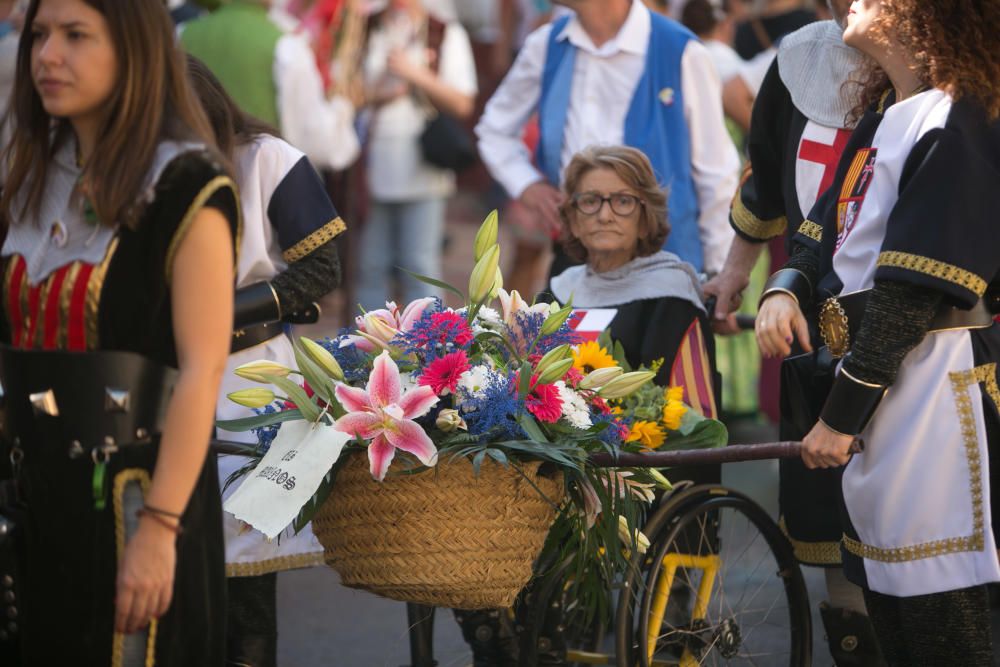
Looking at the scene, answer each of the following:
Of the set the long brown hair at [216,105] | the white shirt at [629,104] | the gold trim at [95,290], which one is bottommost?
the gold trim at [95,290]

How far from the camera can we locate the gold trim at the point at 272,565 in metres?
4.11

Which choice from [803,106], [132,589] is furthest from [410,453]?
[803,106]

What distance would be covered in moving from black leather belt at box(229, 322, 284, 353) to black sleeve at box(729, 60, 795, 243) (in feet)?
4.92

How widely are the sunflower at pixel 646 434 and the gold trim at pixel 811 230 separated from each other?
0.62 m

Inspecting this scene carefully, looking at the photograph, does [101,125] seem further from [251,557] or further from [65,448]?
[251,557]

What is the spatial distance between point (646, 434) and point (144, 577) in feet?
5.14

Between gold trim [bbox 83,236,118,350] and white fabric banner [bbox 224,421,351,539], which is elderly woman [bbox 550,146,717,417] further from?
gold trim [bbox 83,236,118,350]

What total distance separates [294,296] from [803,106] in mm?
1529

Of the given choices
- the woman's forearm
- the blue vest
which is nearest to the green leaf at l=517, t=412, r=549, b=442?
the woman's forearm

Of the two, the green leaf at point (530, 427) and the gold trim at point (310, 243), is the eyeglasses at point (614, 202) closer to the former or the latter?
the gold trim at point (310, 243)

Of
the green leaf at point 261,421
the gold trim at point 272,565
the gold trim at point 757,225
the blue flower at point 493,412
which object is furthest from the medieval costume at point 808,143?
the green leaf at point 261,421

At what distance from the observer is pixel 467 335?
3.54 m

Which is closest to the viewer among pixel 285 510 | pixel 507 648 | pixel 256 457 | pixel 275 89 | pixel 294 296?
pixel 285 510

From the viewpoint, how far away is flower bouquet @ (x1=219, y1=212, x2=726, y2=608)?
10.7 ft
